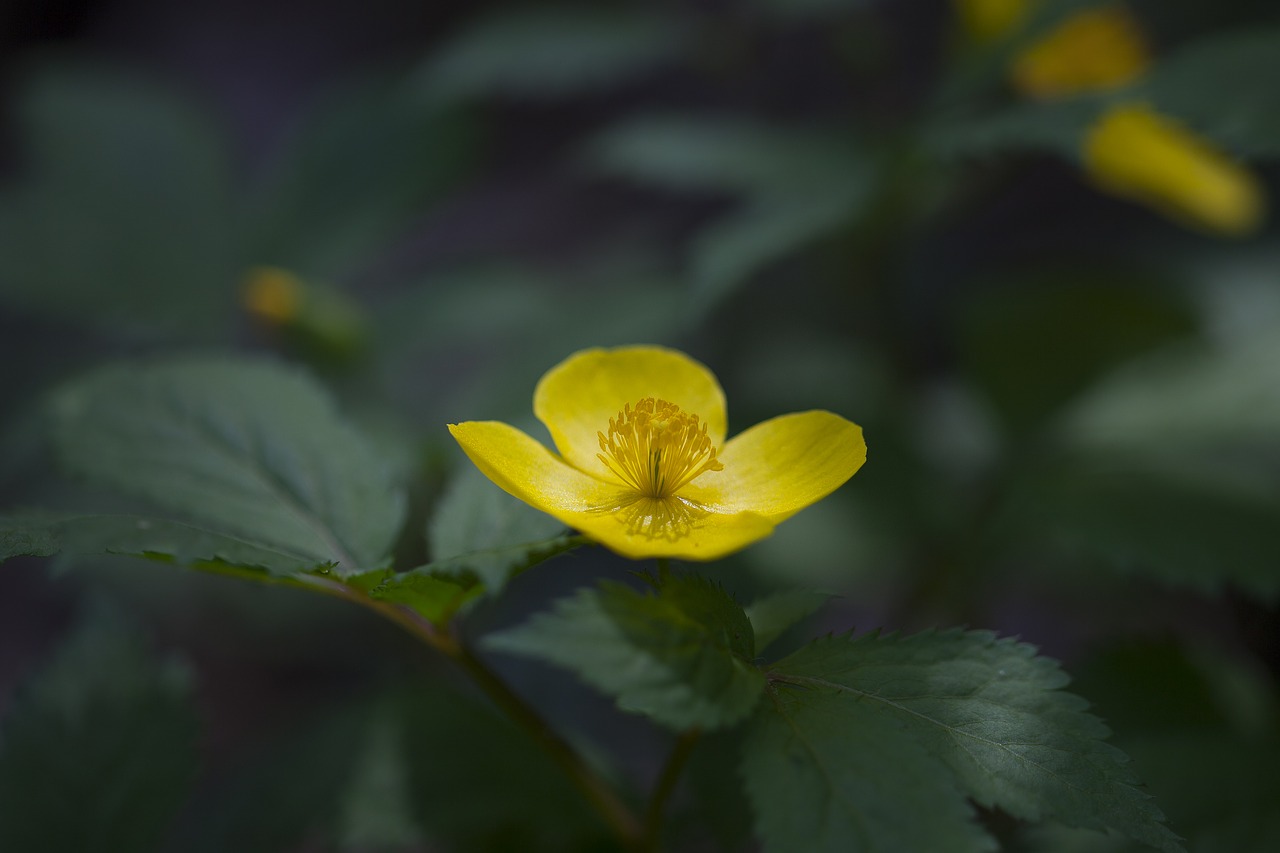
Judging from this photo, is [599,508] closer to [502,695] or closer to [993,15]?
[502,695]

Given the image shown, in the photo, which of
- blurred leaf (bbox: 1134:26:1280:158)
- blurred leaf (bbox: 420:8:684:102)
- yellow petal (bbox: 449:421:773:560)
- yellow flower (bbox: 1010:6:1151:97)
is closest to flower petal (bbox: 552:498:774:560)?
yellow petal (bbox: 449:421:773:560)

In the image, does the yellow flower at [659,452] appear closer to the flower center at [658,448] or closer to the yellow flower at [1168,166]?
the flower center at [658,448]

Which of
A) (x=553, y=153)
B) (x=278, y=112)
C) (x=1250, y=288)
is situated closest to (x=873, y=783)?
(x=1250, y=288)

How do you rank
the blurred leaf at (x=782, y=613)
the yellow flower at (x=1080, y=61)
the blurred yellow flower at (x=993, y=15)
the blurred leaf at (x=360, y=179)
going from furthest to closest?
1. the blurred leaf at (x=360, y=179)
2. the yellow flower at (x=1080, y=61)
3. the blurred yellow flower at (x=993, y=15)
4. the blurred leaf at (x=782, y=613)

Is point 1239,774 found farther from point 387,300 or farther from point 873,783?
point 387,300

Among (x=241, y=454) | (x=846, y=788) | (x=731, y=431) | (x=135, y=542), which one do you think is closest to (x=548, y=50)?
(x=731, y=431)

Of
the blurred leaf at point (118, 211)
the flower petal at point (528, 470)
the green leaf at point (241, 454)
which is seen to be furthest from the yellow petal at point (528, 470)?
the blurred leaf at point (118, 211)

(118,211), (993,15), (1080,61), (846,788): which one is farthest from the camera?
(118,211)
